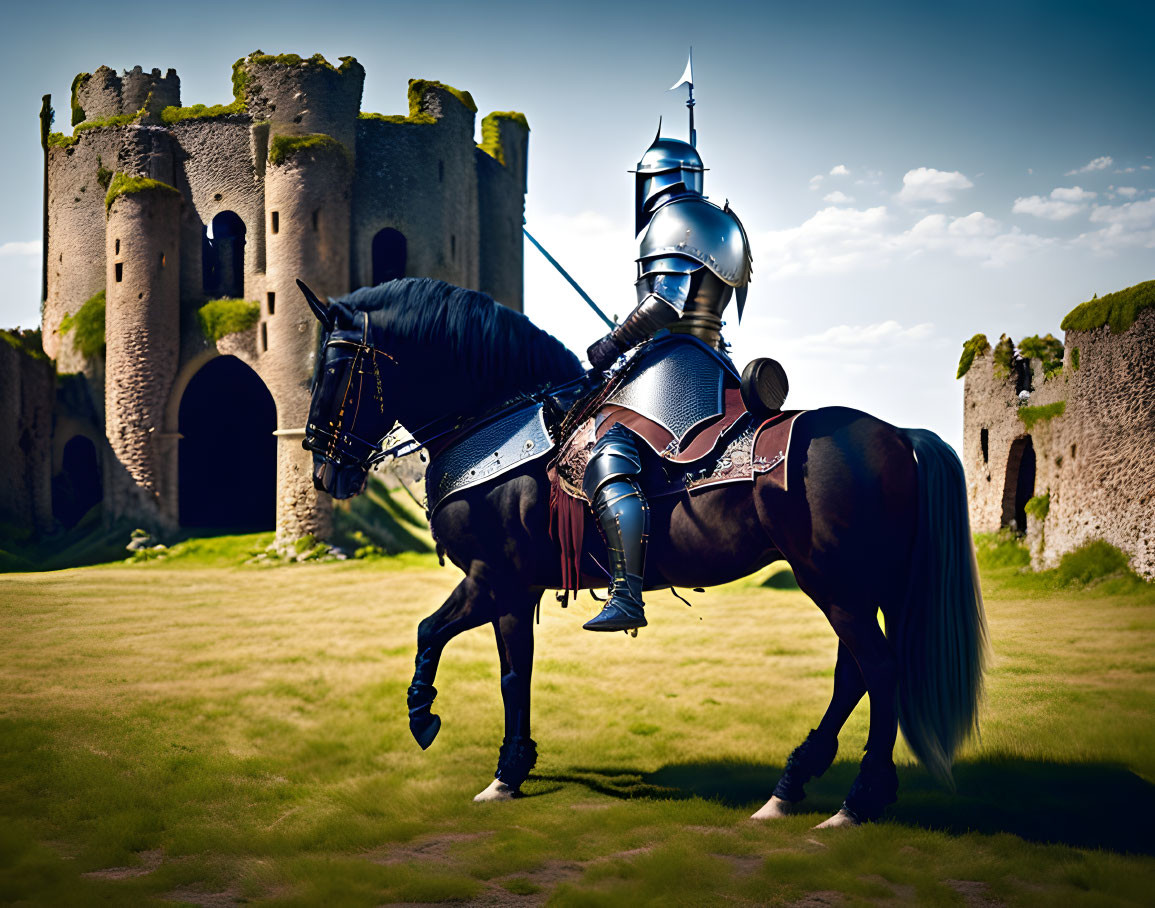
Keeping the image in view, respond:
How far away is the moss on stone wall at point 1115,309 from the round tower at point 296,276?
13.6 meters

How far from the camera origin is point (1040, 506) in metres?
15.4

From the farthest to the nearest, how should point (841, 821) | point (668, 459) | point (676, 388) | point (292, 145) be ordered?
1. point (292, 145)
2. point (676, 388)
3. point (668, 459)
4. point (841, 821)

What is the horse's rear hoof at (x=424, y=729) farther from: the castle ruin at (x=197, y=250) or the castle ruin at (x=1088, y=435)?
the castle ruin at (x=197, y=250)

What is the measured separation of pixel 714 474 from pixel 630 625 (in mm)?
832

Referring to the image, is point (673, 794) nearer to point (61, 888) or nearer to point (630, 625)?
point (630, 625)

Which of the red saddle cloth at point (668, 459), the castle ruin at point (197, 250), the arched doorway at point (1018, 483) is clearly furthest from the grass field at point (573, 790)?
the castle ruin at point (197, 250)

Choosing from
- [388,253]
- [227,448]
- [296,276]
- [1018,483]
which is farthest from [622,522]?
[227,448]

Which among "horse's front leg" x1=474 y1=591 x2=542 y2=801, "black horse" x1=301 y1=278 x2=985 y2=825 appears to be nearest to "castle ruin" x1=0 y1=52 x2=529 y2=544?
"black horse" x1=301 y1=278 x2=985 y2=825

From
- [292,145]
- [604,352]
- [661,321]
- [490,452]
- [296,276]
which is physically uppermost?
[292,145]

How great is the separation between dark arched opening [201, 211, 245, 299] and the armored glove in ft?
60.2

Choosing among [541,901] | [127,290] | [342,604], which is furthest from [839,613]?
[127,290]

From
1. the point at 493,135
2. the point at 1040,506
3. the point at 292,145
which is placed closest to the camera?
the point at 1040,506

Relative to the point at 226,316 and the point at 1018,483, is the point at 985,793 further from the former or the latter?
the point at 226,316

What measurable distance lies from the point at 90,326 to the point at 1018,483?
1998 centimetres
